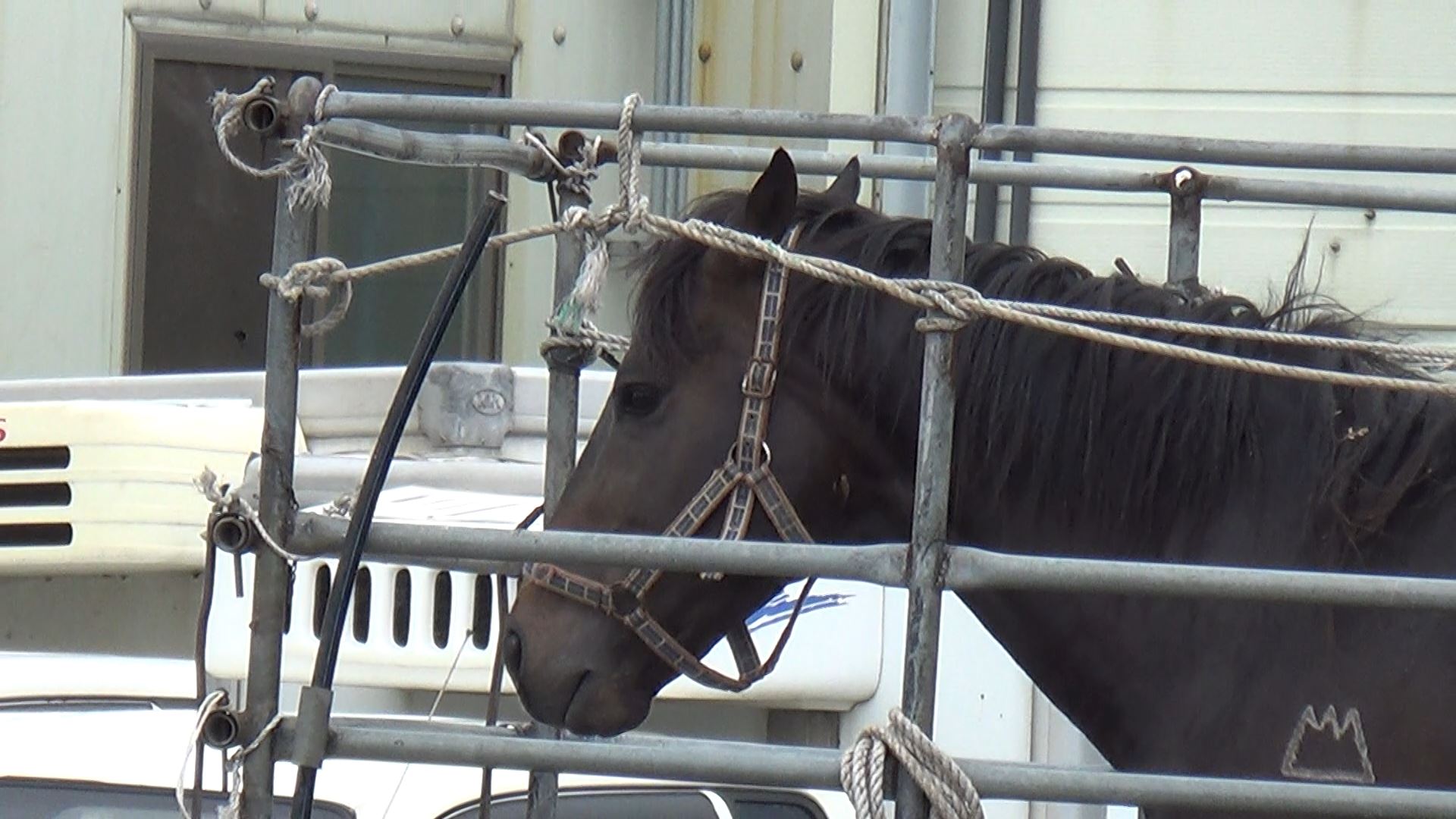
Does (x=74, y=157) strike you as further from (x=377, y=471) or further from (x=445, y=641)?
(x=377, y=471)

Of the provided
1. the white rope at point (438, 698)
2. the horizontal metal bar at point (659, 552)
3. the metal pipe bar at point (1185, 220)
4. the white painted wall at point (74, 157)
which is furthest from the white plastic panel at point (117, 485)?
the white painted wall at point (74, 157)

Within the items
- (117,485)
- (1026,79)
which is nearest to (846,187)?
(117,485)

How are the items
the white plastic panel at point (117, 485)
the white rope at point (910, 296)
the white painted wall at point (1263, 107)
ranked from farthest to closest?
the white painted wall at point (1263, 107)
the white plastic panel at point (117, 485)
the white rope at point (910, 296)

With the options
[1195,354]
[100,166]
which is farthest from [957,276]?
[100,166]

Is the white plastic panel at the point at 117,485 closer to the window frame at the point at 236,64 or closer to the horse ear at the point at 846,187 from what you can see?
the horse ear at the point at 846,187

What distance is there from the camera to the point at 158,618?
362 cm

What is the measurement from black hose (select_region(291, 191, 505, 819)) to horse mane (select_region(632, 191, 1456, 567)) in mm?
260

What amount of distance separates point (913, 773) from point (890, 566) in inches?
8.4

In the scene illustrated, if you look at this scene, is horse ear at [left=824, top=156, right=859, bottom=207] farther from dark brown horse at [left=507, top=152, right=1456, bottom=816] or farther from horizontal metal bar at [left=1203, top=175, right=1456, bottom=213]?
horizontal metal bar at [left=1203, top=175, right=1456, bottom=213]

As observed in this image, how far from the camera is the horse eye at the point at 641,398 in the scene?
2.22 meters

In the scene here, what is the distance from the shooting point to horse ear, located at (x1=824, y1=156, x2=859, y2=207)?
2328 mm

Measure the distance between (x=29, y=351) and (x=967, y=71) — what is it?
3000mm

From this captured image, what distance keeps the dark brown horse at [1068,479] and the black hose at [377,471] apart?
0.25 m

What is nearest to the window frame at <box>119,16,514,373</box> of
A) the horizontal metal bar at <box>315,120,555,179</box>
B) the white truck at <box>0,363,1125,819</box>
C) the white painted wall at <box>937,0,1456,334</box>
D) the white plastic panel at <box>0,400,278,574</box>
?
the white painted wall at <box>937,0,1456,334</box>
